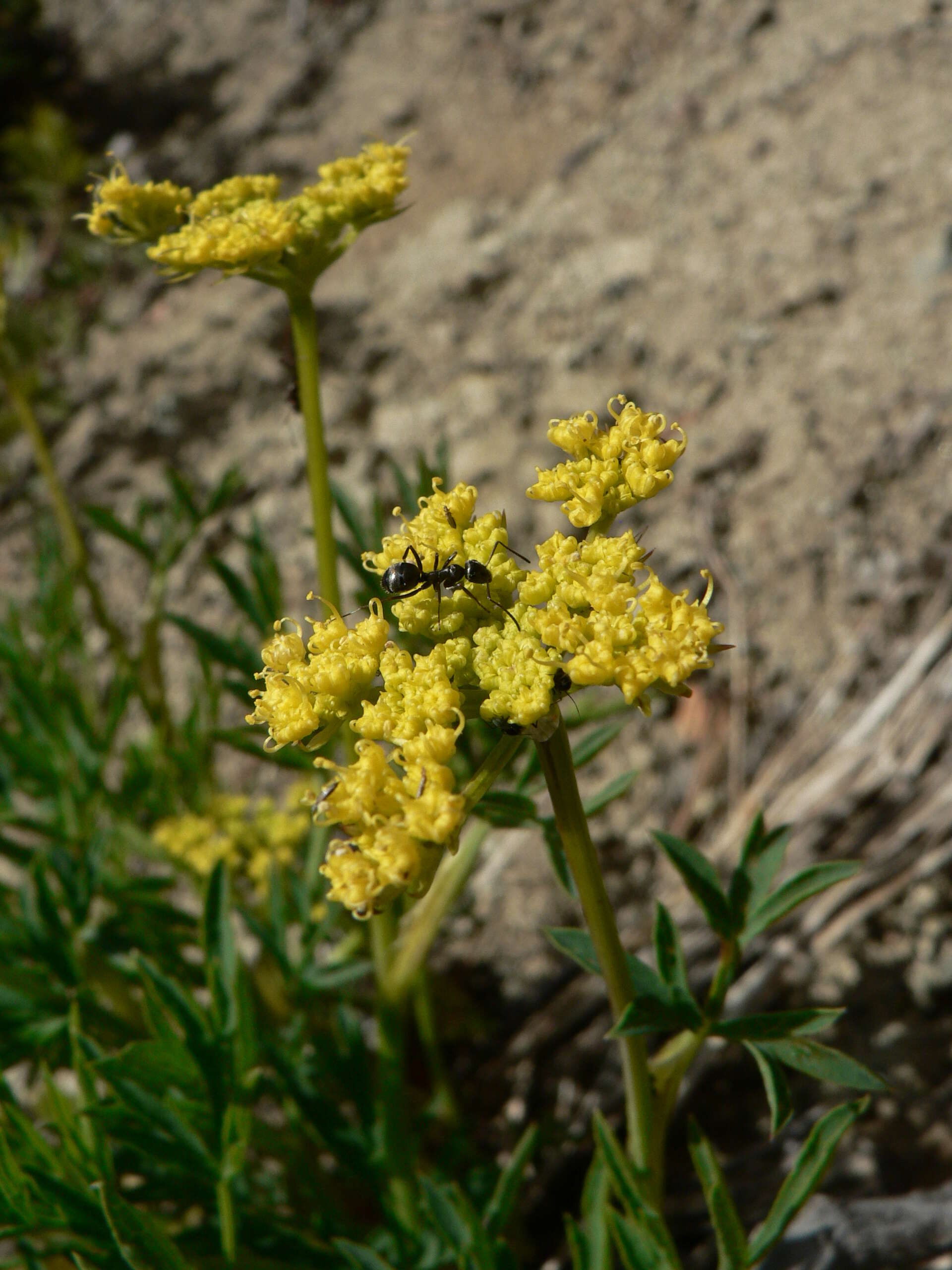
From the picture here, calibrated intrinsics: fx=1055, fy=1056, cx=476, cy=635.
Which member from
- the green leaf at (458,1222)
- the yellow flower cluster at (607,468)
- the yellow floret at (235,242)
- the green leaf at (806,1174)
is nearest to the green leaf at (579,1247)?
the green leaf at (458,1222)

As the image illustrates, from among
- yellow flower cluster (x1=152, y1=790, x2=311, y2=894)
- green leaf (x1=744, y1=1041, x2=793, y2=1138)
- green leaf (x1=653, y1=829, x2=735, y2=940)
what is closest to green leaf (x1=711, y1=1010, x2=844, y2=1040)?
green leaf (x1=744, y1=1041, x2=793, y2=1138)

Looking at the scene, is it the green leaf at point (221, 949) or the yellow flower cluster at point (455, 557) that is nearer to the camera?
the yellow flower cluster at point (455, 557)

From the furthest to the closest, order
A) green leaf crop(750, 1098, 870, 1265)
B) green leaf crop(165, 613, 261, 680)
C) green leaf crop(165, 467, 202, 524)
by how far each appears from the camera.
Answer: green leaf crop(165, 467, 202, 524)
green leaf crop(165, 613, 261, 680)
green leaf crop(750, 1098, 870, 1265)

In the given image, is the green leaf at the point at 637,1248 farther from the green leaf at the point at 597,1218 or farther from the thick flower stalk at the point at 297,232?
the thick flower stalk at the point at 297,232

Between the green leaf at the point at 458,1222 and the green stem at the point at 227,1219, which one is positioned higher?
the green stem at the point at 227,1219

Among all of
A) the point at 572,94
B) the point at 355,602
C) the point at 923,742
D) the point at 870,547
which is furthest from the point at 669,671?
the point at 572,94

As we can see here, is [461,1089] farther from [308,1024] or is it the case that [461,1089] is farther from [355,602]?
[355,602]

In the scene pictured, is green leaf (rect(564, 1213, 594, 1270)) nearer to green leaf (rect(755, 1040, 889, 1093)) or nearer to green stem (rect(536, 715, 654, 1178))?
green stem (rect(536, 715, 654, 1178))
